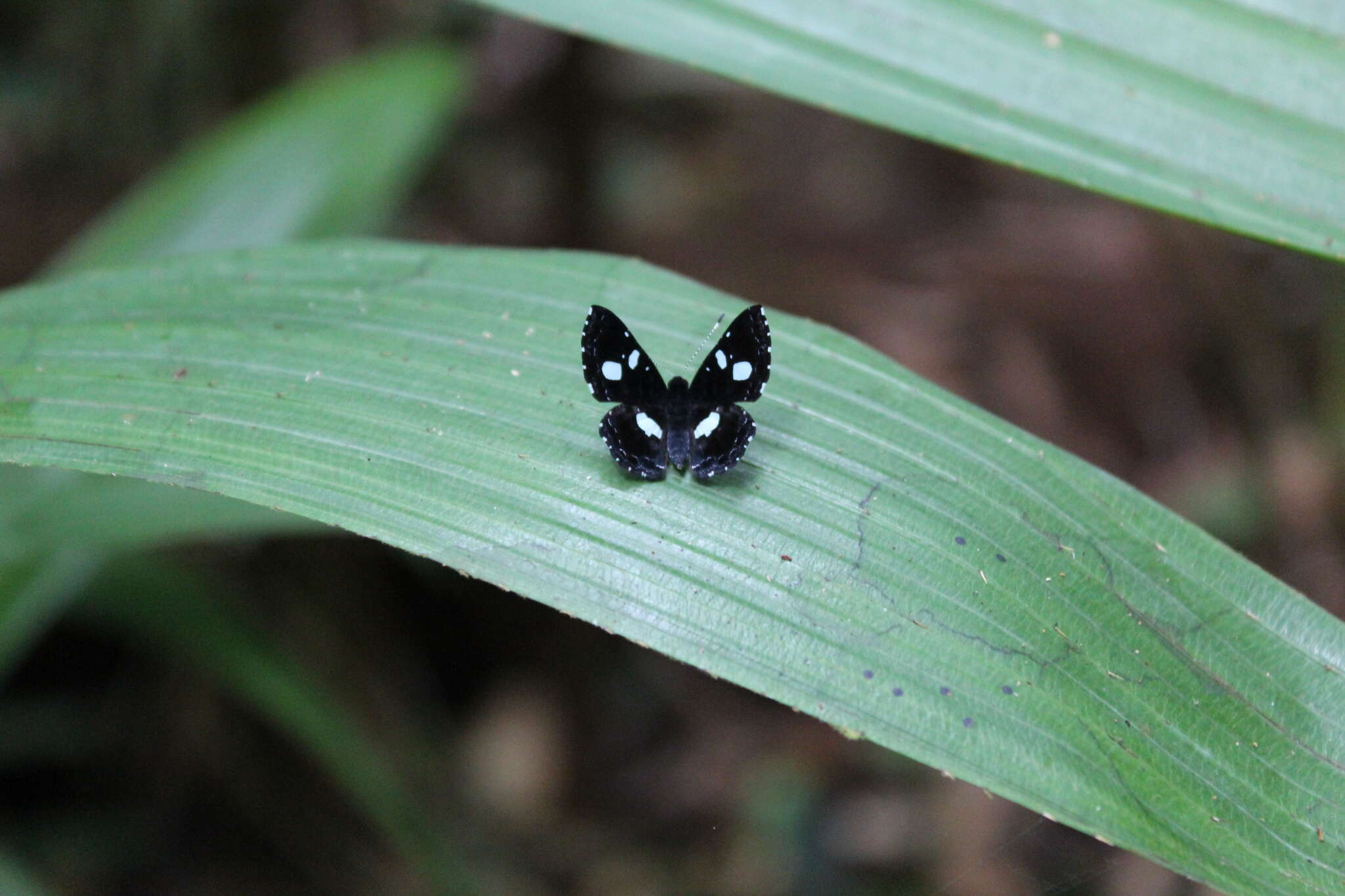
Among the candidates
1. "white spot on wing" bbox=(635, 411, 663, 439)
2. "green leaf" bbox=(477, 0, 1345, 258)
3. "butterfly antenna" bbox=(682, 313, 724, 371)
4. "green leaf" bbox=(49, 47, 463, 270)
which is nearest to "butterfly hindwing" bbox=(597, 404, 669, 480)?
"white spot on wing" bbox=(635, 411, 663, 439)

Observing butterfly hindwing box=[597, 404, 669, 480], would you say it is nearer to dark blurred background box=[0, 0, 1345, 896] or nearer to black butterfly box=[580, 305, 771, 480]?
black butterfly box=[580, 305, 771, 480]

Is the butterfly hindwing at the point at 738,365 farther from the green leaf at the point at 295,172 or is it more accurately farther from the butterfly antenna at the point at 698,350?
the green leaf at the point at 295,172

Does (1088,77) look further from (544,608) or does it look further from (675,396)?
(544,608)

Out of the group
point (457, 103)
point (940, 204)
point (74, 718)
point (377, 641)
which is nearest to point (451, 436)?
point (457, 103)

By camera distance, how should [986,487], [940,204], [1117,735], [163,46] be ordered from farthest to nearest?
[940,204], [163,46], [986,487], [1117,735]

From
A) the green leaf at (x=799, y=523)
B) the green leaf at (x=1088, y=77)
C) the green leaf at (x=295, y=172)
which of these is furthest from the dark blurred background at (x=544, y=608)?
the green leaf at (x=1088, y=77)

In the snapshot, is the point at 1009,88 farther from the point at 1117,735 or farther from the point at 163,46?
the point at 163,46
